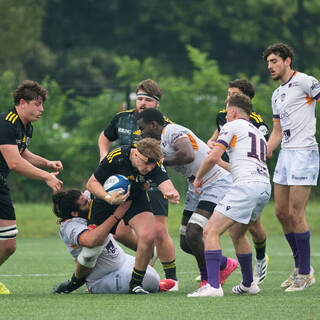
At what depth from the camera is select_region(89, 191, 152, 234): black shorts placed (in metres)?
7.61

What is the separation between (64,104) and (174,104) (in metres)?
2.38

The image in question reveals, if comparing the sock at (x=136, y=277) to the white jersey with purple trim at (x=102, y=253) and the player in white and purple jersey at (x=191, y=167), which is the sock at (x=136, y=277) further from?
the player in white and purple jersey at (x=191, y=167)

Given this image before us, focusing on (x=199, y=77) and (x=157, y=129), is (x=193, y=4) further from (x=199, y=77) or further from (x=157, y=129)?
(x=157, y=129)

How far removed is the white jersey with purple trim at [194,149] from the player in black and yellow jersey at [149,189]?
589 millimetres

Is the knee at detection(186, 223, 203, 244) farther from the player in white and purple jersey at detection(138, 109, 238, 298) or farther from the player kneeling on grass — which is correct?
→ the player kneeling on grass

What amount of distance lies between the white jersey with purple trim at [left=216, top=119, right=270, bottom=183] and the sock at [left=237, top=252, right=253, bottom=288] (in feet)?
2.56

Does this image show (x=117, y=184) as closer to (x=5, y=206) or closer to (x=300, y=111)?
(x=5, y=206)

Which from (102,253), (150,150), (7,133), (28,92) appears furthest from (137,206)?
(28,92)

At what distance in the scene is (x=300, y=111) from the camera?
812 centimetres

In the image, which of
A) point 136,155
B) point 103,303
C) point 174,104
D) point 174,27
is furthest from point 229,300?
point 174,27

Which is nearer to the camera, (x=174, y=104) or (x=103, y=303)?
(x=103, y=303)

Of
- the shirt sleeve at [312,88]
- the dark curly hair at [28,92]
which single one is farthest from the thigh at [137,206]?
the shirt sleeve at [312,88]

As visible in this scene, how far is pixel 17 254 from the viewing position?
12562 millimetres

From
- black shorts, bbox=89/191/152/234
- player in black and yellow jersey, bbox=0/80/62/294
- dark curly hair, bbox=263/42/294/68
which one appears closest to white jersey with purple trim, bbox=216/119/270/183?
black shorts, bbox=89/191/152/234
